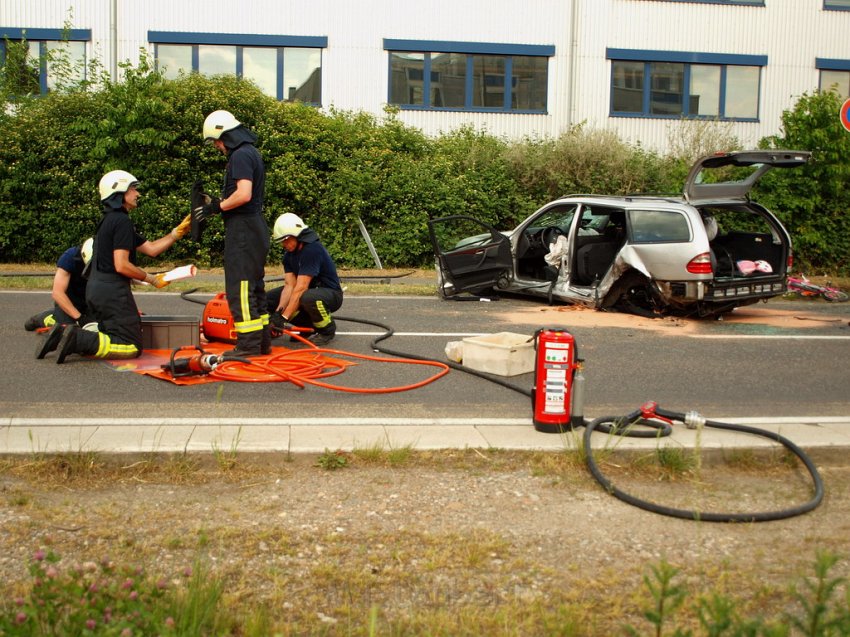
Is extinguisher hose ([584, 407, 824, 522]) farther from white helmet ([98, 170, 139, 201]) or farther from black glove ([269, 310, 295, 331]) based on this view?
white helmet ([98, 170, 139, 201])

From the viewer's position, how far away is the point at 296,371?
782 cm

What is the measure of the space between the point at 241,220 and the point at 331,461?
3350 millimetres

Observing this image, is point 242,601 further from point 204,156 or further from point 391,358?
point 204,156

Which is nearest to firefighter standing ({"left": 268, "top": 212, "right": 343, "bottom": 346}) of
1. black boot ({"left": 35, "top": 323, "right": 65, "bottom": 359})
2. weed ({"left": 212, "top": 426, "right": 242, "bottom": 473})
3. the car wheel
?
black boot ({"left": 35, "top": 323, "right": 65, "bottom": 359})

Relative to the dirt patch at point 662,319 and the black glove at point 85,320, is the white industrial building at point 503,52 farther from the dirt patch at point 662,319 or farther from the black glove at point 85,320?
the black glove at point 85,320

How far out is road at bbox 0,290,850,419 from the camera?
6867mm

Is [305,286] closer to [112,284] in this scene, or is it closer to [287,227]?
[287,227]

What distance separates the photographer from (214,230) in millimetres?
18641

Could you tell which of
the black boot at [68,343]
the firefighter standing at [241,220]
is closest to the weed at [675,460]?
the firefighter standing at [241,220]

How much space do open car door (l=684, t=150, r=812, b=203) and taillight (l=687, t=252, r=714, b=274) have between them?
928 mm

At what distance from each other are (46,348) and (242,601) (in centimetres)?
541

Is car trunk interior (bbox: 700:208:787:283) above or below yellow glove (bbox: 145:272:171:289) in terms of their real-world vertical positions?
above

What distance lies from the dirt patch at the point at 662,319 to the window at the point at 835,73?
18.1 meters

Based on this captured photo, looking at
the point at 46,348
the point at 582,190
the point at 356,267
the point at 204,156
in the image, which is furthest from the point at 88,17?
the point at 46,348
